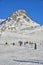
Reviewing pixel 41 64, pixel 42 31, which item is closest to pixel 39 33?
pixel 42 31

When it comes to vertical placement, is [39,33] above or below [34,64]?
above

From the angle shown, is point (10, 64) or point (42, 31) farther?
point (42, 31)

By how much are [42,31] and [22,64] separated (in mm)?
140550

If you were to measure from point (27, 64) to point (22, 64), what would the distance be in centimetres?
41

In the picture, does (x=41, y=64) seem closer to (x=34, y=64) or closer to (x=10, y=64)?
(x=34, y=64)

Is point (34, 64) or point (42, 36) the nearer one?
point (34, 64)

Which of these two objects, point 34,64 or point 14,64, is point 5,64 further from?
point 34,64

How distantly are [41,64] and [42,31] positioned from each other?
140 meters

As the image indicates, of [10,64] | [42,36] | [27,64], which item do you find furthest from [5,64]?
[42,36]

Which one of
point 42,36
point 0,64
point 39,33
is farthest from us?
point 39,33

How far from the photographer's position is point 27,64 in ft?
72.8

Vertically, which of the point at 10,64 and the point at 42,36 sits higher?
the point at 42,36

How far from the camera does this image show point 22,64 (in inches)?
872

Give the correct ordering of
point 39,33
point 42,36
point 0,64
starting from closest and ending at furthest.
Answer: point 0,64
point 42,36
point 39,33
